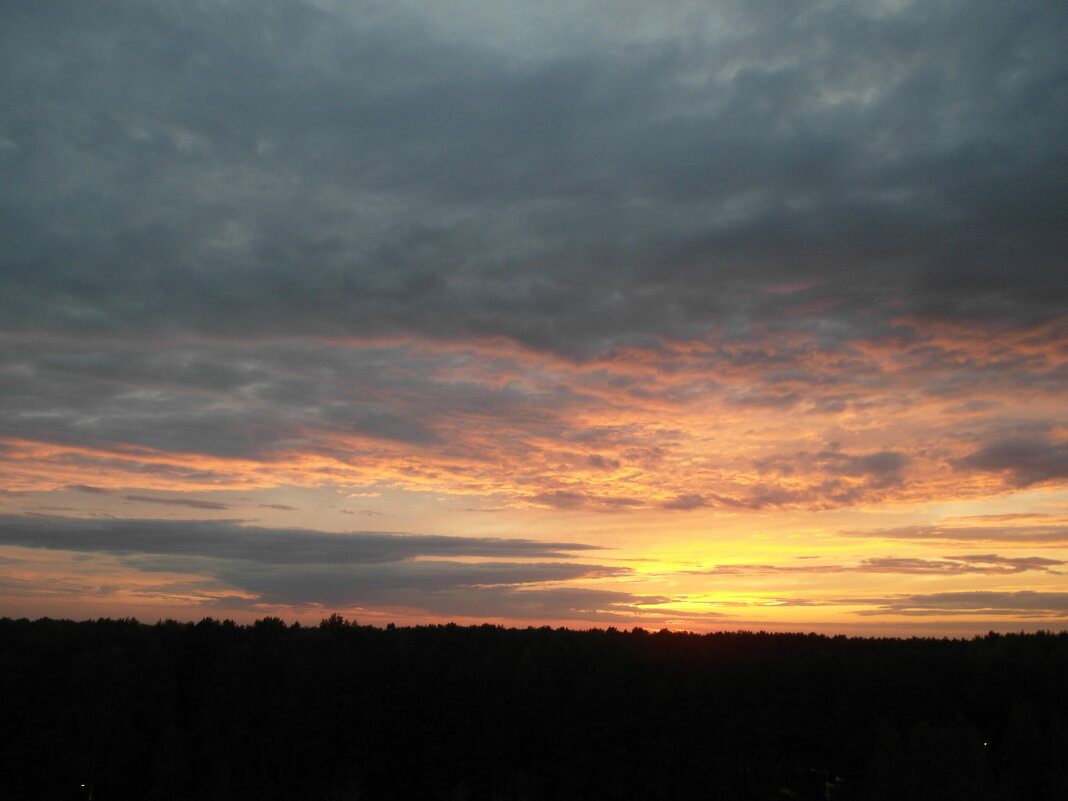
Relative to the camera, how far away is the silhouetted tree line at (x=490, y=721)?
67562mm

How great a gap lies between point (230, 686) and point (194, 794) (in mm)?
12009

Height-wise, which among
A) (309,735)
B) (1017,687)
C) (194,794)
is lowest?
(194,794)

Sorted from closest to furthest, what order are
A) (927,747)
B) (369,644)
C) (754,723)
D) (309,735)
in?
(927,747) < (309,735) < (754,723) < (369,644)

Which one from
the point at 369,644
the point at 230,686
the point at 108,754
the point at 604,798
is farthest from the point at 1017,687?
the point at 108,754

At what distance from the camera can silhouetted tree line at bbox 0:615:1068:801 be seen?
222 ft

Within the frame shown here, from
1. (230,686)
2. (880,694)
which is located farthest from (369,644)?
(880,694)

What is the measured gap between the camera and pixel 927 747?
5731cm

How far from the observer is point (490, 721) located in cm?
7488

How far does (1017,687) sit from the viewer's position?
85375mm

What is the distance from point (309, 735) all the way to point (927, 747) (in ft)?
185

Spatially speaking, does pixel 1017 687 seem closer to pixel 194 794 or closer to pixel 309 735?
pixel 309 735

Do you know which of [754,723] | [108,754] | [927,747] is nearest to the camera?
[927,747]

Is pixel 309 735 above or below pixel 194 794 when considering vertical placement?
above

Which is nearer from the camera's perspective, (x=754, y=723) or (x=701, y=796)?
(x=701, y=796)
